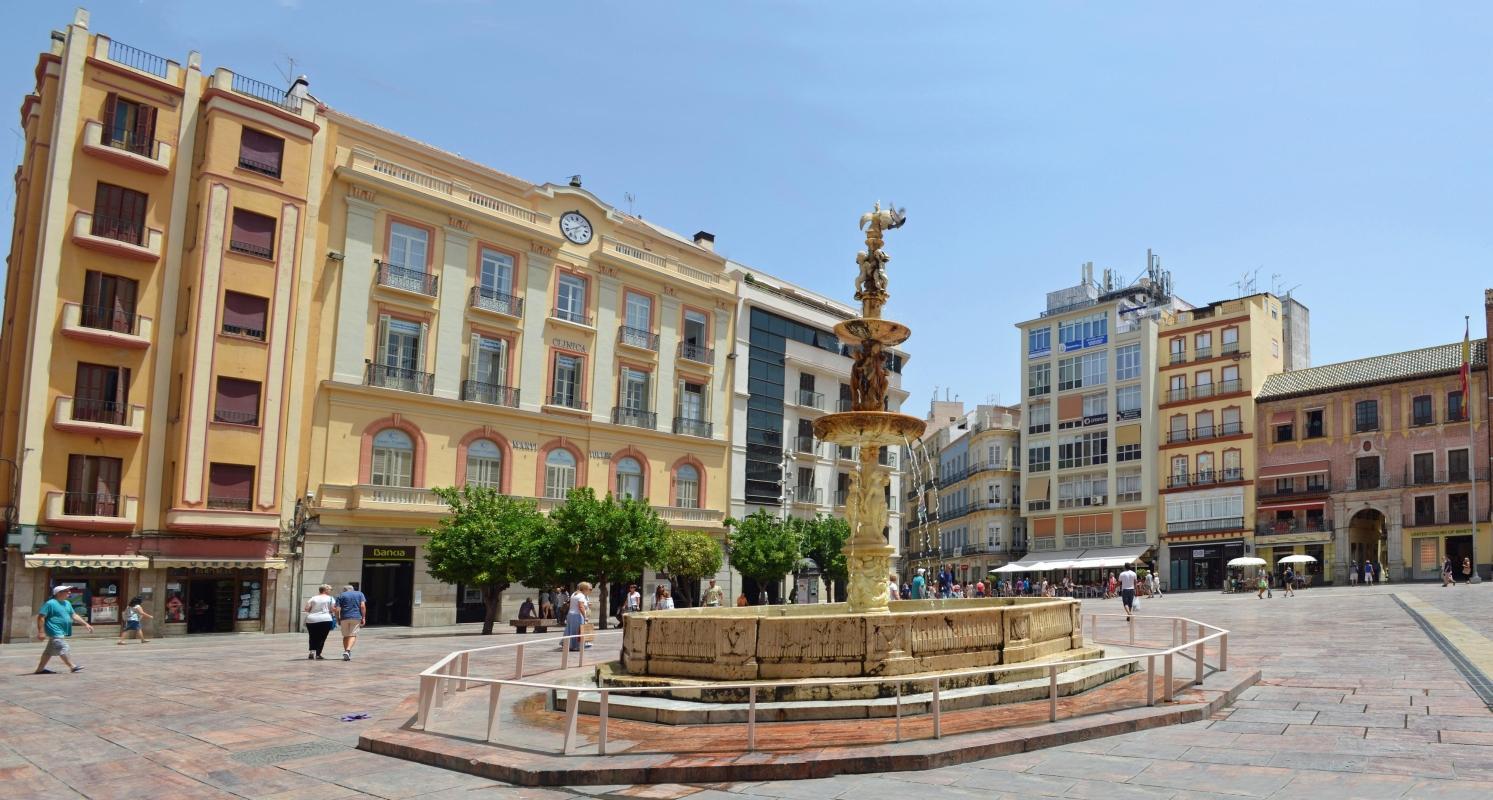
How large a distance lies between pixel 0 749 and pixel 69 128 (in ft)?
83.0

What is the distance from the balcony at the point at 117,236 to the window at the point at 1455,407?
55.9m

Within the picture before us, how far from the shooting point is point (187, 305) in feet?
106

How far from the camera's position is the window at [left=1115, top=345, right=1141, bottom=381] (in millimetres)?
63625

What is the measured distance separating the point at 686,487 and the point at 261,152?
805 inches

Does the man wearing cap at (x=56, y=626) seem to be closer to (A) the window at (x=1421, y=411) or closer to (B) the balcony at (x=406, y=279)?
(B) the balcony at (x=406, y=279)

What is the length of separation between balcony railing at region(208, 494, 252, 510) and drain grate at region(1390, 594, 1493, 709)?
99.0ft

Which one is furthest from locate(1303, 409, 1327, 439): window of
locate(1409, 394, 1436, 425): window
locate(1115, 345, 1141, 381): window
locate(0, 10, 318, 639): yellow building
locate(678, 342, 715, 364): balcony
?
locate(0, 10, 318, 639): yellow building

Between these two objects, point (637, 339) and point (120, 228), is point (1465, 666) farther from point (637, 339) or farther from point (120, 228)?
point (120, 228)

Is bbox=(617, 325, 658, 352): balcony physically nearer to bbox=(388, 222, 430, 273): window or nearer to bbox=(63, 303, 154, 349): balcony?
bbox=(388, 222, 430, 273): window

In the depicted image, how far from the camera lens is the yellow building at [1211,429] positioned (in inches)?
2320

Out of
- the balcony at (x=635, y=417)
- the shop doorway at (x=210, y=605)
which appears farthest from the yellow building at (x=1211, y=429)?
the shop doorway at (x=210, y=605)

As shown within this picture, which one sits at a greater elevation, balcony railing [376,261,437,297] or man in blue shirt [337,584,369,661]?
balcony railing [376,261,437,297]

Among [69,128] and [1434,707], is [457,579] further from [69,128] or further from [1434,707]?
[1434,707]

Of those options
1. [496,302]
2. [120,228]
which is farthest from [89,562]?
[496,302]
